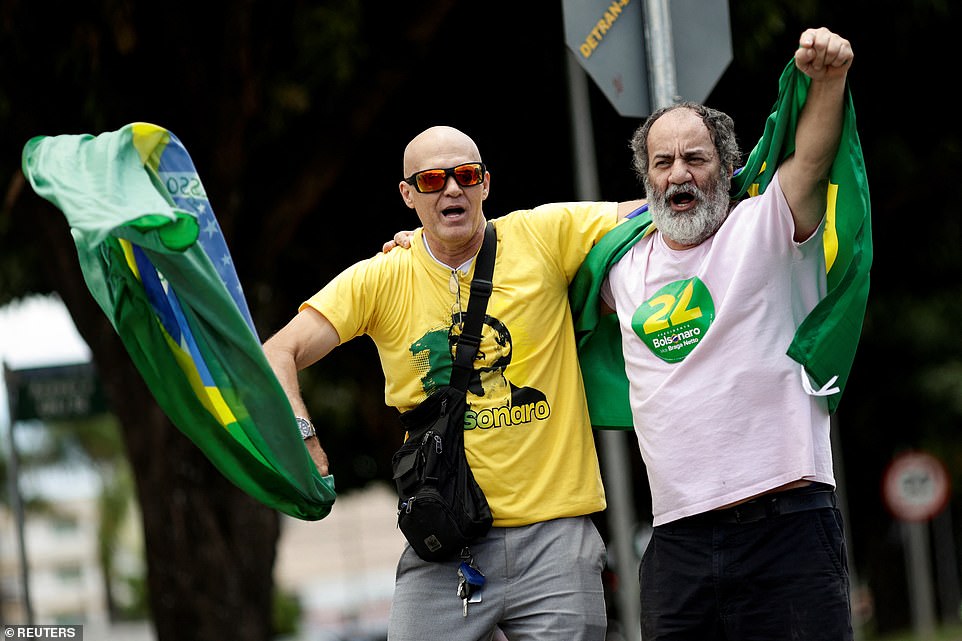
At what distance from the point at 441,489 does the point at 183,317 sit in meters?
0.97

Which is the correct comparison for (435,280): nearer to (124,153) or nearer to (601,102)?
(124,153)

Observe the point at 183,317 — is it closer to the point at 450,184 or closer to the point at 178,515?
the point at 450,184

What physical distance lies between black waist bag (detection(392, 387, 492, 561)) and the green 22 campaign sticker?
68cm

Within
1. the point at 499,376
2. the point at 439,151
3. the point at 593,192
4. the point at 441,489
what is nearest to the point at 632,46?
the point at 439,151

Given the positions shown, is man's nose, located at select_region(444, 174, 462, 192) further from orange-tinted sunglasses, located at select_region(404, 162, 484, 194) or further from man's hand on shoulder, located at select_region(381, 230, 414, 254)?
man's hand on shoulder, located at select_region(381, 230, 414, 254)

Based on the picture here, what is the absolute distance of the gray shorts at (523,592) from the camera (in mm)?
4656

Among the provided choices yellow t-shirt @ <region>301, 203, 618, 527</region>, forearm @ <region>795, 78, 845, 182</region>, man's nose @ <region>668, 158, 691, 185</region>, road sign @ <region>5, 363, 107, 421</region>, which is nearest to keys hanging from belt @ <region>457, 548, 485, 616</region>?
yellow t-shirt @ <region>301, 203, 618, 527</region>

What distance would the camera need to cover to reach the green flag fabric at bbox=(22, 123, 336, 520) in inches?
168

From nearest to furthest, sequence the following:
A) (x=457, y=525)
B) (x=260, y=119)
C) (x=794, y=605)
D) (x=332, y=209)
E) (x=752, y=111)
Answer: (x=794, y=605), (x=457, y=525), (x=260, y=119), (x=752, y=111), (x=332, y=209)

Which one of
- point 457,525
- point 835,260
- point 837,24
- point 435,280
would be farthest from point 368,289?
point 837,24

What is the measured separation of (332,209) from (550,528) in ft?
23.7

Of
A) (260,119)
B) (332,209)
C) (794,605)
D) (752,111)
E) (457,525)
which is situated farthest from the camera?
(332,209)

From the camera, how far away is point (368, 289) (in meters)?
4.89

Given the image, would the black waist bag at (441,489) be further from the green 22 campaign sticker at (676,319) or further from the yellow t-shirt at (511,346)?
the green 22 campaign sticker at (676,319)
